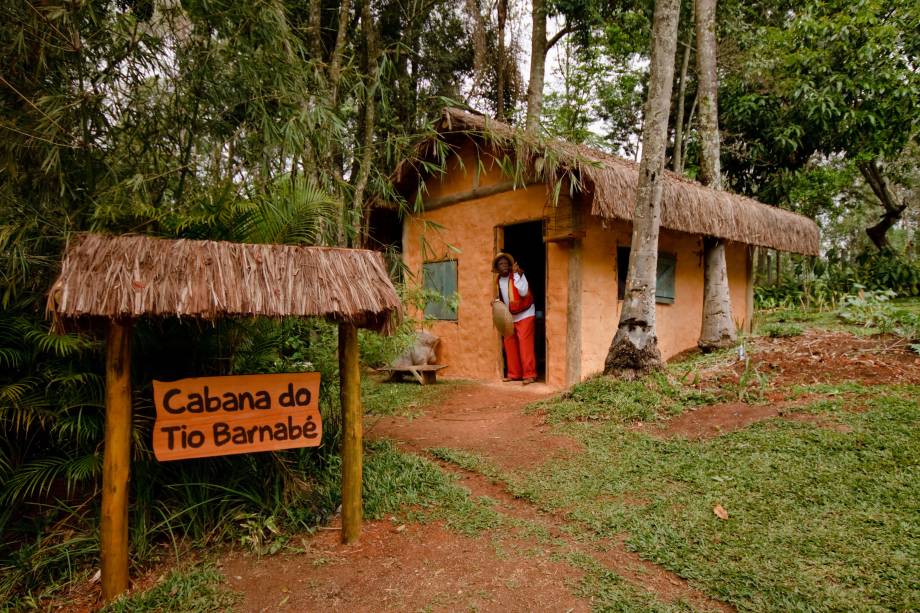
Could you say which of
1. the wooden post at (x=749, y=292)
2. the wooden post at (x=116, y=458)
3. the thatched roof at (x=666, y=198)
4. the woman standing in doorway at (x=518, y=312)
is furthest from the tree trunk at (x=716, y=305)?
the wooden post at (x=116, y=458)

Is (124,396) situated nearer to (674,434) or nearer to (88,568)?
(88,568)

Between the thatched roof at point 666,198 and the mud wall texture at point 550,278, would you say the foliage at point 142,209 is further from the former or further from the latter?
the mud wall texture at point 550,278

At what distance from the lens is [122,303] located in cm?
227

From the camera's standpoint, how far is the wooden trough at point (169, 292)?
228 centimetres

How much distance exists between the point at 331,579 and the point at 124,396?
140 centimetres

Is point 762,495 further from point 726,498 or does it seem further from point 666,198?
point 666,198

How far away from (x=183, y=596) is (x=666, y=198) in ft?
21.7

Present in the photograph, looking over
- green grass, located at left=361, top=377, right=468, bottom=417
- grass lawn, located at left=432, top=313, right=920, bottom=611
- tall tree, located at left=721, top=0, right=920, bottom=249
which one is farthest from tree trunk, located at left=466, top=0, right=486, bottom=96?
grass lawn, located at left=432, top=313, right=920, bottom=611

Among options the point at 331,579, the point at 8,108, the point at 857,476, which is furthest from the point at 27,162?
the point at 857,476

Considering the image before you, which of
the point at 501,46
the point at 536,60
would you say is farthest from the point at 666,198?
the point at 501,46

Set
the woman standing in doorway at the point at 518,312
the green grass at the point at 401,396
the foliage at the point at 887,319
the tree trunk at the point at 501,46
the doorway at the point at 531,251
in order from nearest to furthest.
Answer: the foliage at the point at 887,319 < the green grass at the point at 401,396 < the woman standing in doorway at the point at 518,312 < the doorway at the point at 531,251 < the tree trunk at the point at 501,46

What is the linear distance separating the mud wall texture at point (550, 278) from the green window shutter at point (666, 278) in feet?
0.35

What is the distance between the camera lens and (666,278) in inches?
324

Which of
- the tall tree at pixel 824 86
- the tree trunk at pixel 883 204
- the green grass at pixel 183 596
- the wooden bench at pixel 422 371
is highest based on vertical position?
the tall tree at pixel 824 86
